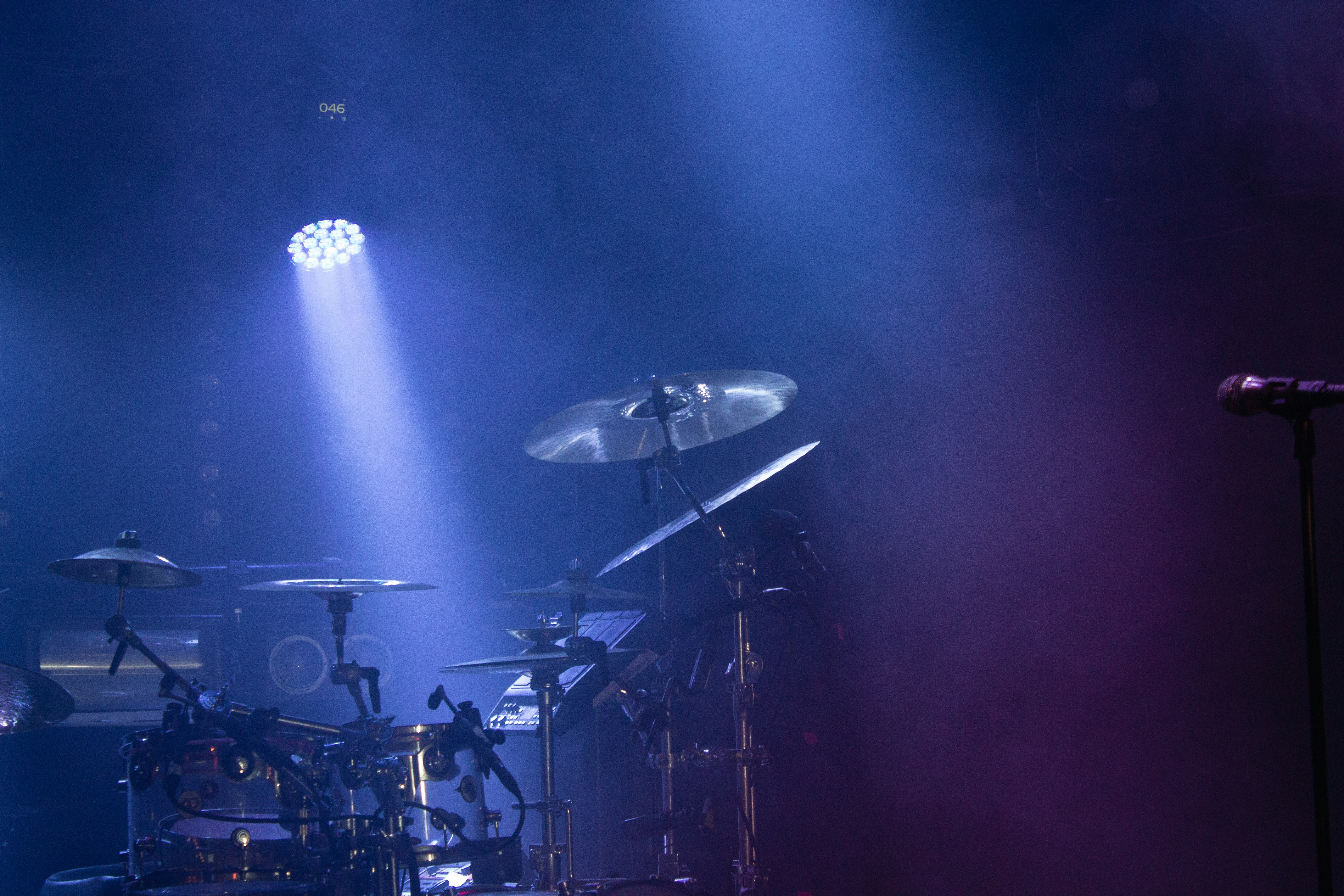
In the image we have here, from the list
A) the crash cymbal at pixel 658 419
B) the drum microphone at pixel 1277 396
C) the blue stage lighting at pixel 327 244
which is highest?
the blue stage lighting at pixel 327 244

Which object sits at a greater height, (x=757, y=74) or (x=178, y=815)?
(x=757, y=74)

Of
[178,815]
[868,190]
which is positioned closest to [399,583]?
[178,815]

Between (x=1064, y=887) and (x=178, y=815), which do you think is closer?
(x=1064, y=887)

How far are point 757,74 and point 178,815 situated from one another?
3.92 metres

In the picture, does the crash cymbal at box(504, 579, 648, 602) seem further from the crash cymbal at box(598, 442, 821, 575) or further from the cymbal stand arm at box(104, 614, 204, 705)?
the cymbal stand arm at box(104, 614, 204, 705)

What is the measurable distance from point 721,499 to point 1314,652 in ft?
7.31

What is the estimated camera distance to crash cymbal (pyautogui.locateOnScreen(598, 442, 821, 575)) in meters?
3.75

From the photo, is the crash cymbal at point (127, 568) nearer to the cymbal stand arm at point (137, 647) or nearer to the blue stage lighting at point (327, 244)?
the cymbal stand arm at point (137, 647)

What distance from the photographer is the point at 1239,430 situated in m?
2.98

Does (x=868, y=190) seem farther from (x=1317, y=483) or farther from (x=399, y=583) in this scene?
(x=399, y=583)

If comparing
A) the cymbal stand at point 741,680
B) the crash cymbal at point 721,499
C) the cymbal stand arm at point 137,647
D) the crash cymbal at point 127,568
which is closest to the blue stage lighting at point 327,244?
the crash cymbal at point 721,499

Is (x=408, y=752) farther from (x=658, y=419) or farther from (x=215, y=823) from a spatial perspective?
(x=658, y=419)

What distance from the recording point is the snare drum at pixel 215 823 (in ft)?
10.5

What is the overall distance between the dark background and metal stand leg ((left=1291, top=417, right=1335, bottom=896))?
1.02 meters
